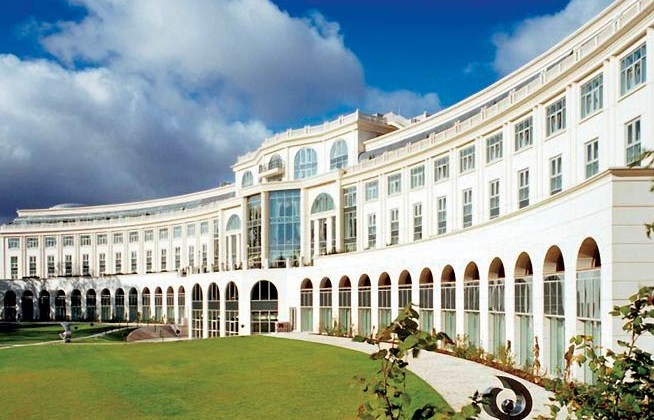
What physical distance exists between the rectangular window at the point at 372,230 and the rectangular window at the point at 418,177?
283 inches

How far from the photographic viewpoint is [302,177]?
74.1 meters

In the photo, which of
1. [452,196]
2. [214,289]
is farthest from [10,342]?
[452,196]

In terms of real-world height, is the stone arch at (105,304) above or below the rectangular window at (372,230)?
below

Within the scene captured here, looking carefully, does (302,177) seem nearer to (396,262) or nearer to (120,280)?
(396,262)

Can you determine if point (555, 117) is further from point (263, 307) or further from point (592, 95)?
point (263, 307)

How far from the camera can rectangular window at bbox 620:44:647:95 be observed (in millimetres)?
29445

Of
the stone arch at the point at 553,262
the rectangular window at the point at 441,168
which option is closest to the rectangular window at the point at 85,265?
the rectangular window at the point at 441,168

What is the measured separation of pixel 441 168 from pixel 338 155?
1976 cm

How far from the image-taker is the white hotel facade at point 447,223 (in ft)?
83.0

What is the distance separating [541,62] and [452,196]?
455 inches

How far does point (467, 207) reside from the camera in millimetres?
49406

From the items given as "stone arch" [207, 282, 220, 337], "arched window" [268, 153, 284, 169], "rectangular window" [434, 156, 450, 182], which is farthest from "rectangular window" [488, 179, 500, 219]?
"stone arch" [207, 282, 220, 337]

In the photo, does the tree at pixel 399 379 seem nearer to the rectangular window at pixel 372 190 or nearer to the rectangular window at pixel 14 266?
the rectangular window at pixel 372 190

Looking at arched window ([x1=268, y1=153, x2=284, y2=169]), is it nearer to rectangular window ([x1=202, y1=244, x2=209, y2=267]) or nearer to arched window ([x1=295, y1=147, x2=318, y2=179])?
arched window ([x1=295, y1=147, x2=318, y2=179])
